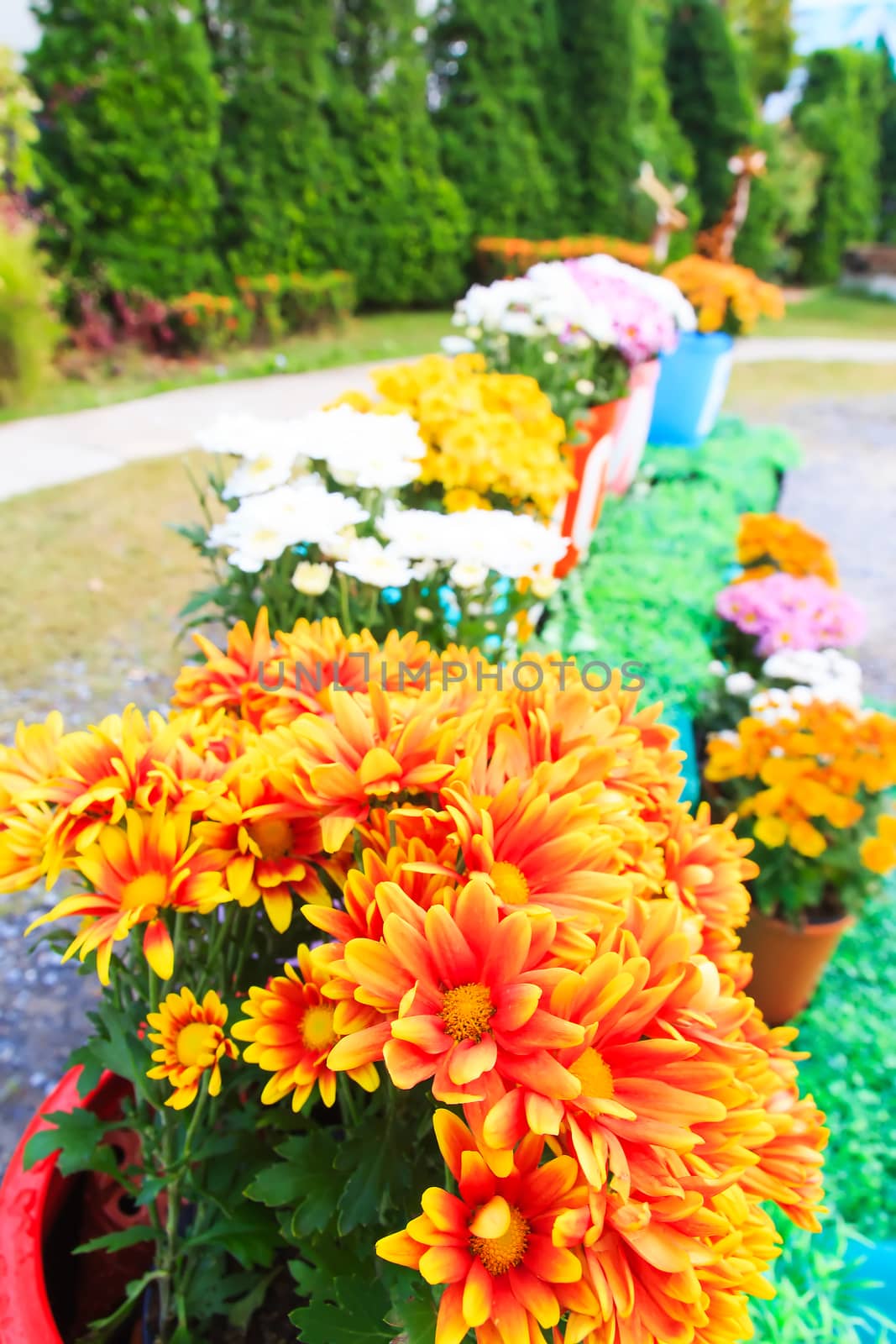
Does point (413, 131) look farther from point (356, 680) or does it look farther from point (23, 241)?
point (356, 680)

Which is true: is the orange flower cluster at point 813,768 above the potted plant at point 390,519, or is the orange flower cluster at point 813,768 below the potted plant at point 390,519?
below

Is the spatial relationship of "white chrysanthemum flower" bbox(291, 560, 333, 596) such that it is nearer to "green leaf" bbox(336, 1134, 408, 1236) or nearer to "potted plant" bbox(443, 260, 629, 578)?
"green leaf" bbox(336, 1134, 408, 1236)

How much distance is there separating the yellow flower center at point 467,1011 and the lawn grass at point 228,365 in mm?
5334

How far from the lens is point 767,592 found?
2750 millimetres

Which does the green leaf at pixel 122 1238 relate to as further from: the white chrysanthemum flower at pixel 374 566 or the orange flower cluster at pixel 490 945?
the white chrysanthemum flower at pixel 374 566

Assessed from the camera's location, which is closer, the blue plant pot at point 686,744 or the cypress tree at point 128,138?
the blue plant pot at point 686,744

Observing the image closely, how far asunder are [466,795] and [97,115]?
295 inches

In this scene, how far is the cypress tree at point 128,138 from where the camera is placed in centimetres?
616

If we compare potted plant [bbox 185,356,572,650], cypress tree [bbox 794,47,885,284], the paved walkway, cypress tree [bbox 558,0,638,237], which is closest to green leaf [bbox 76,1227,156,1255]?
potted plant [bbox 185,356,572,650]

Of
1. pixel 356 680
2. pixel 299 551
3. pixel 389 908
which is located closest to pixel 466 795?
pixel 389 908

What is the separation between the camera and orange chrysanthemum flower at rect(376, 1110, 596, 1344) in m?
0.54

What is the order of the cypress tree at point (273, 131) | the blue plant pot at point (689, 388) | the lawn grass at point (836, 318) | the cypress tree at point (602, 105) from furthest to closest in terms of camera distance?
the lawn grass at point (836, 318)
the cypress tree at point (602, 105)
the cypress tree at point (273, 131)
the blue plant pot at point (689, 388)

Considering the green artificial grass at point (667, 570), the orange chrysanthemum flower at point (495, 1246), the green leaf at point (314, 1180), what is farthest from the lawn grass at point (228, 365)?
the orange chrysanthemum flower at point (495, 1246)

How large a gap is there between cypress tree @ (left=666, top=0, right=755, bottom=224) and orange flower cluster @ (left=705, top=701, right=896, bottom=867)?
12.8 meters
